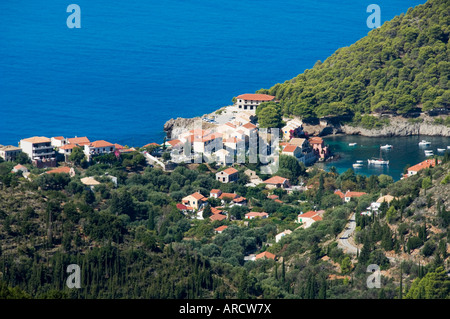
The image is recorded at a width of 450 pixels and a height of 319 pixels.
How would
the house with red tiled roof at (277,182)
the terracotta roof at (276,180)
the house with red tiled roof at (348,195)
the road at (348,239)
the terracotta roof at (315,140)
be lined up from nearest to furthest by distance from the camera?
the road at (348,239) → the house with red tiled roof at (348,195) → the house with red tiled roof at (277,182) → the terracotta roof at (276,180) → the terracotta roof at (315,140)

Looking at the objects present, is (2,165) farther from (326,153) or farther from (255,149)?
(326,153)

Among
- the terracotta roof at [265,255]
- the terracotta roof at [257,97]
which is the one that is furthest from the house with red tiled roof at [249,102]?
the terracotta roof at [265,255]

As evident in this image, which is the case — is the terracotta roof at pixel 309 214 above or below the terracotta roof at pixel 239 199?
below

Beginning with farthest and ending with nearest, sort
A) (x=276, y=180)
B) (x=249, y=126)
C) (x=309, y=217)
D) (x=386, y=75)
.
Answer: (x=386, y=75) < (x=249, y=126) < (x=276, y=180) < (x=309, y=217)

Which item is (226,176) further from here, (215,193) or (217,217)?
(217,217)

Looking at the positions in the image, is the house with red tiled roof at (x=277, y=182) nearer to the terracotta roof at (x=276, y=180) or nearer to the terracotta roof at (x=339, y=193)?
the terracotta roof at (x=276, y=180)

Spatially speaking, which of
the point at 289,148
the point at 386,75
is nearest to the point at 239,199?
the point at 289,148
